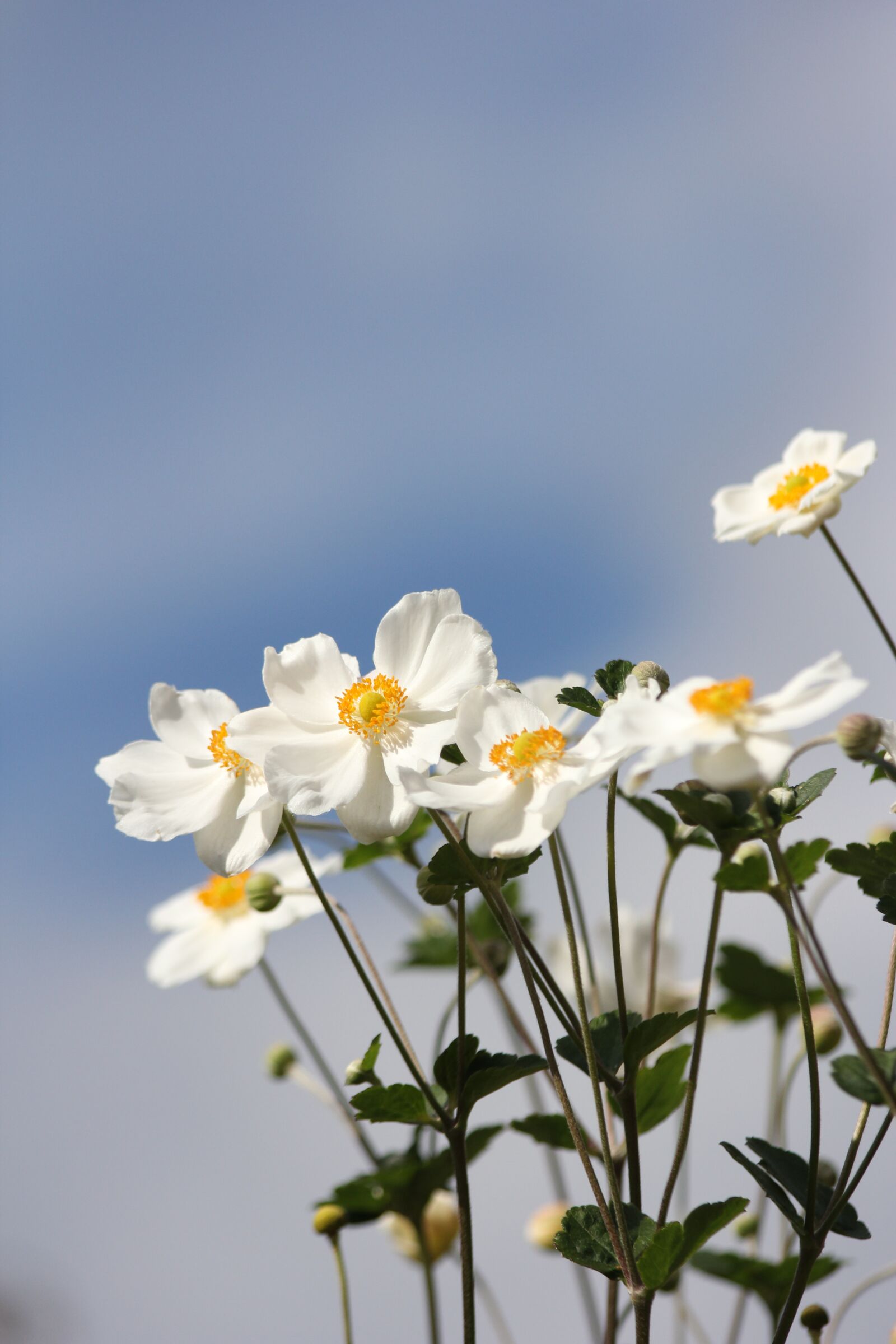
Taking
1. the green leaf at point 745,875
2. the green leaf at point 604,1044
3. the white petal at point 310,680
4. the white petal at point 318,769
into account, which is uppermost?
the white petal at point 310,680

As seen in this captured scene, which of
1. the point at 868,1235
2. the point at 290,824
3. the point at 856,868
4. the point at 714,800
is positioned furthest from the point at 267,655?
the point at 868,1235

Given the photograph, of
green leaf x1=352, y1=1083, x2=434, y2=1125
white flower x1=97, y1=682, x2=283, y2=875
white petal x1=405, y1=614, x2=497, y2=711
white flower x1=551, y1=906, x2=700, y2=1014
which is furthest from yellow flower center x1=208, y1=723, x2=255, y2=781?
white flower x1=551, y1=906, x2=700, y2=1014

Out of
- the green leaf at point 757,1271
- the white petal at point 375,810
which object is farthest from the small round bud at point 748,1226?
the white petal at point 375,810

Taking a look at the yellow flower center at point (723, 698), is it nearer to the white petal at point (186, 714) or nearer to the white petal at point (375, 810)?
the white petal at point (375, 810)

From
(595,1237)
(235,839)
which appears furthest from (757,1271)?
(235,839)

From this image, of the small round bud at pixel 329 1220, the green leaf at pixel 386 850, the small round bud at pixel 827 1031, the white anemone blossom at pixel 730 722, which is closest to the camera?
the white anemone blossom at pixel 730 722

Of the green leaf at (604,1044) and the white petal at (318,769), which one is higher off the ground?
the white petal at (318,769)

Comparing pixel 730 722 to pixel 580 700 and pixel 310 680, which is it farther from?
pixel 310 680

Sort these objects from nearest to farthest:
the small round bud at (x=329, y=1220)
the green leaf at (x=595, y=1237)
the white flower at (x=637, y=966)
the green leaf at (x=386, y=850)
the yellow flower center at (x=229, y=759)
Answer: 1. the green leaf at (x=595, y=1237)
2. the yellow flower center at (x=229, y=759)
3. the small round bud at (x=329, y=1220)
4. the green leaf at (x=386, y=850)
5. the white flower at (x=637, y=966)
